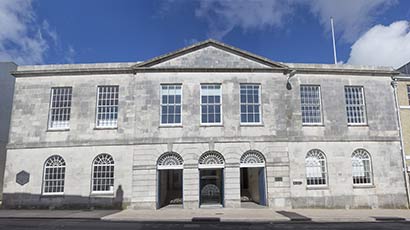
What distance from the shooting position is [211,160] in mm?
16812

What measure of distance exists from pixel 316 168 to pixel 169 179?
414 inches

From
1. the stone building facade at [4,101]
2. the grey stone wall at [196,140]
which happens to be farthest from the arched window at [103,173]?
the stone building facade at [4,101]

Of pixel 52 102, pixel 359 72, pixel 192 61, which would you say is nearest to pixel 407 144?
pixel 359 72

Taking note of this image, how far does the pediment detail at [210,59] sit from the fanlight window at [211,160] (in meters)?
5.69

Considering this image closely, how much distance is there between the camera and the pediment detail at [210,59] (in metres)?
17.6

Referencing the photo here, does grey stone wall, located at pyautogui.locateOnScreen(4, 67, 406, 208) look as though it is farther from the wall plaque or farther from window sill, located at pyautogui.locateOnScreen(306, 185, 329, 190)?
the wall plaque

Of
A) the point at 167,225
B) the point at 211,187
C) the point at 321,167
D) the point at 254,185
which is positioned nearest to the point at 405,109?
the point at 321,167

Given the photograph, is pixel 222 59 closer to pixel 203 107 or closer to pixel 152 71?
pixel 203 107

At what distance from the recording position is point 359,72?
18.6 meters

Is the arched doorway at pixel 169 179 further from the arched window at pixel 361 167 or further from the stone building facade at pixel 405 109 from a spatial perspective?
the stone building facade at pixel 405 109

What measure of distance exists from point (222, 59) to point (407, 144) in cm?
1387

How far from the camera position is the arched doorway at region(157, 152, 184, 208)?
16.7m

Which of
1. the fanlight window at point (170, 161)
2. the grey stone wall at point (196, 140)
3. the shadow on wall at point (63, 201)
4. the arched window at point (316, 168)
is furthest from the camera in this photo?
the arched window at point (316, 168)

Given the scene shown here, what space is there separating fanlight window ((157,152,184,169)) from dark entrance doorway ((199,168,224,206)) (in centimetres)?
149
